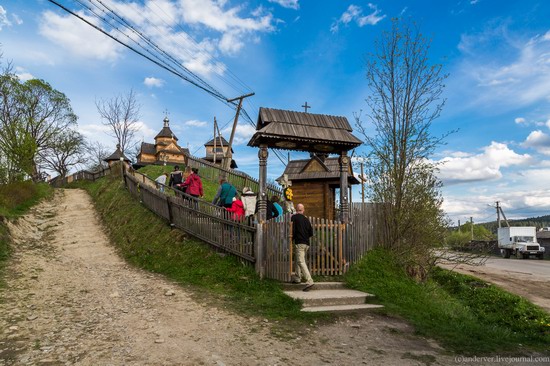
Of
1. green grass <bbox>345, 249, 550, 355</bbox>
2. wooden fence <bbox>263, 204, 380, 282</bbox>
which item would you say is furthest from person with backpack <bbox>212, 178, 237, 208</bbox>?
green grass <bbox>345, 249, 550, 355</bbox>

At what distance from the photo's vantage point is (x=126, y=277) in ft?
29.8

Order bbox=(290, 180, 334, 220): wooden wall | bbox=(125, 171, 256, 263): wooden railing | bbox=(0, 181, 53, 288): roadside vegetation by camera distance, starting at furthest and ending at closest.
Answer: bbox=(290, 180, 334, 220): wooden wall, bbox=(0, 181, 53, 288): roadside vegetation, bbox=(125, 171, 256, 263): wooden railing

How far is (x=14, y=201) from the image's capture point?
17578 mm

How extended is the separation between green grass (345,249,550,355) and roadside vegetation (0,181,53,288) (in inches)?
429

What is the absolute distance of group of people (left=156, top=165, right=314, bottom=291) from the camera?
793 centimetres

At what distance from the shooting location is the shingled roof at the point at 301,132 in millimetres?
9625

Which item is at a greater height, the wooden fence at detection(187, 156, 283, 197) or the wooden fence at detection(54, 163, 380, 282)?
the wooden fence at detection(187, 156, 283, 197)

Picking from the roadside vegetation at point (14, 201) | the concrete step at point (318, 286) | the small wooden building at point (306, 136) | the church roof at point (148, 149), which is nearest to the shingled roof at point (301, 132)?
the small wooden building at point (306, 136)

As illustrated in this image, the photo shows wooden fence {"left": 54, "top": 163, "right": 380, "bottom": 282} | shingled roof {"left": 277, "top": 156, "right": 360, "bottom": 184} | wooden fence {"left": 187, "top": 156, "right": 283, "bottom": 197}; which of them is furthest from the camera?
shingled roof {"left": 277, "top": 156, "right": 360, "bottom": 184}

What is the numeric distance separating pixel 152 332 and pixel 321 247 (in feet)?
15.9

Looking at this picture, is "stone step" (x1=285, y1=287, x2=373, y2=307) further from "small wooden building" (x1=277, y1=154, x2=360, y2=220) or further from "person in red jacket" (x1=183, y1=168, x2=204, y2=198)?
"small wooden building" (x1=277, y1=154, x2=360, y2=220)

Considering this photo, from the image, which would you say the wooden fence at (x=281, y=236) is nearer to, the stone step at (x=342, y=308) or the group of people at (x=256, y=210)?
the group of people at (x=256, y=210)

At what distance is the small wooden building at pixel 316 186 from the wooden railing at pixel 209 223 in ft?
24.2

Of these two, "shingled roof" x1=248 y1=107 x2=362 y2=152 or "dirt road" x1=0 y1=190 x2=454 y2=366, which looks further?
"shingled roof" x1=248 y1=107 x2=362 y2=152
